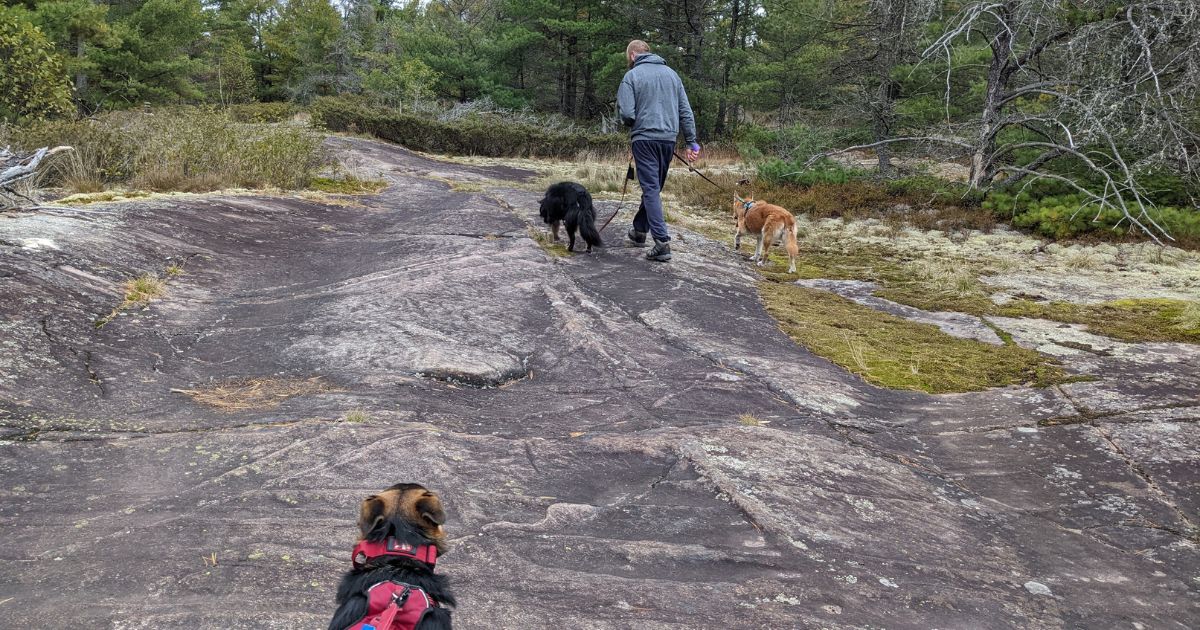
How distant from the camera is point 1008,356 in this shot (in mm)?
4988

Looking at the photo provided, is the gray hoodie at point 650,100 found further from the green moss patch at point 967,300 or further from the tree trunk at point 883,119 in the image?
the tree trunk at point 883,119

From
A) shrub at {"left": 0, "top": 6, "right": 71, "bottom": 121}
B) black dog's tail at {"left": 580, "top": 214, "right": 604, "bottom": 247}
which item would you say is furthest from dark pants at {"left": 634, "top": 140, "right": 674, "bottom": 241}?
shrub at {"left": 0, "top": 6, "right": 71, "bottom": 121}

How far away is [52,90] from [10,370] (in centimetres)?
983

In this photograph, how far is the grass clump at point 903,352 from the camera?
15.0 ft

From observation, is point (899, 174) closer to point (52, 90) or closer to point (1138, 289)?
point (1138, 289)

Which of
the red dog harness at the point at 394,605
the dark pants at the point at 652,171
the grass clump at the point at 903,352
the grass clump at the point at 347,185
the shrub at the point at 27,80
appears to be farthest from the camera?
the grass clump at the point at 347,185

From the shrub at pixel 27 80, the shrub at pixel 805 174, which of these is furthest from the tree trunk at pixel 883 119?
the shrub at pixel 27 80

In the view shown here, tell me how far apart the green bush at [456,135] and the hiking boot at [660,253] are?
15494 mm

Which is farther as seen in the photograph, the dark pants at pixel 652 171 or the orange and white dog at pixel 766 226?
the orange and white dog at pixel 766 226

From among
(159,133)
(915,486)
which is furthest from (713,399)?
(159,133)

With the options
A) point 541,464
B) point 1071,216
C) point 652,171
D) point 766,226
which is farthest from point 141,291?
point 1071,216

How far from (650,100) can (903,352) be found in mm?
3895

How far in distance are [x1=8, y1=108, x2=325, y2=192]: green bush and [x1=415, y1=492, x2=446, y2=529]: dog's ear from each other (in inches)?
313

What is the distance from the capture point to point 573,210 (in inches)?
309
